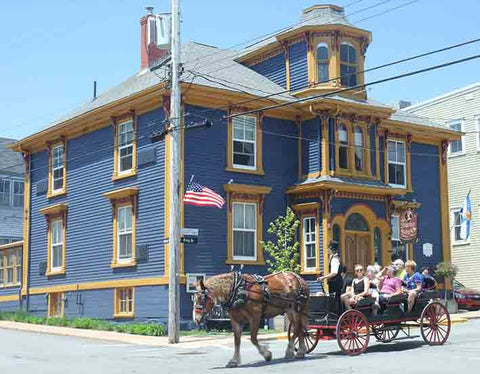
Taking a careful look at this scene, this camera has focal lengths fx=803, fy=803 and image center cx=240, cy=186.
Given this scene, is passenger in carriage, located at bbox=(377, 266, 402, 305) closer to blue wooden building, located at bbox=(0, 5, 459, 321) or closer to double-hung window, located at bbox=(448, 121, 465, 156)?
blue wooden building, located at bbox=(0, 5, 459, 321)

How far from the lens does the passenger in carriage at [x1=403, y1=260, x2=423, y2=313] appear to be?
55.7ft

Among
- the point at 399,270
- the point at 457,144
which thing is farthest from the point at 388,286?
the point at 457,144

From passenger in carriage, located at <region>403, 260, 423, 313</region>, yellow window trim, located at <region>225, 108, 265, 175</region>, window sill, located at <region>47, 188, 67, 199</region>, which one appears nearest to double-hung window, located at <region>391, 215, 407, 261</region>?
yellow window trim, located at <region>225, 108, 265, 175</region>

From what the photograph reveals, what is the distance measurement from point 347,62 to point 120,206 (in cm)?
1026

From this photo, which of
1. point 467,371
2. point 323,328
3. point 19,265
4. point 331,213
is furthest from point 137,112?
point 467,371

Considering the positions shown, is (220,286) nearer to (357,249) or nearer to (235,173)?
(235,173)

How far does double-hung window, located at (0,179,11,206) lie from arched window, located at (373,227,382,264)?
95.8 ft

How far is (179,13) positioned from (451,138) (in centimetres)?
1666

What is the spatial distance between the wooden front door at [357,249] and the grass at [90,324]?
7.80m

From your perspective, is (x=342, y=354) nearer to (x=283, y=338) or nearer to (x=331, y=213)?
(x=283, y=338)

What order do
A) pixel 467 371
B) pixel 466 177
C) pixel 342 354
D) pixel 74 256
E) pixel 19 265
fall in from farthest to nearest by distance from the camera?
1. pixel 466 177
2. pixel 19 265
3. pixel 74 256
4. pixel 342 354
5. pixel 467 371

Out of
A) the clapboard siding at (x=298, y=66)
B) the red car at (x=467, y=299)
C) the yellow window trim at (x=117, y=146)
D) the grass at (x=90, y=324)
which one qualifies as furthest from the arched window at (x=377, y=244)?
the yellow window trim at (x=117, y=146)

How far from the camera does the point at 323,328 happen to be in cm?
1633

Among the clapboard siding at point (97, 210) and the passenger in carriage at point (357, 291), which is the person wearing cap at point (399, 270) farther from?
the clapboard siding at point (97, 210)
